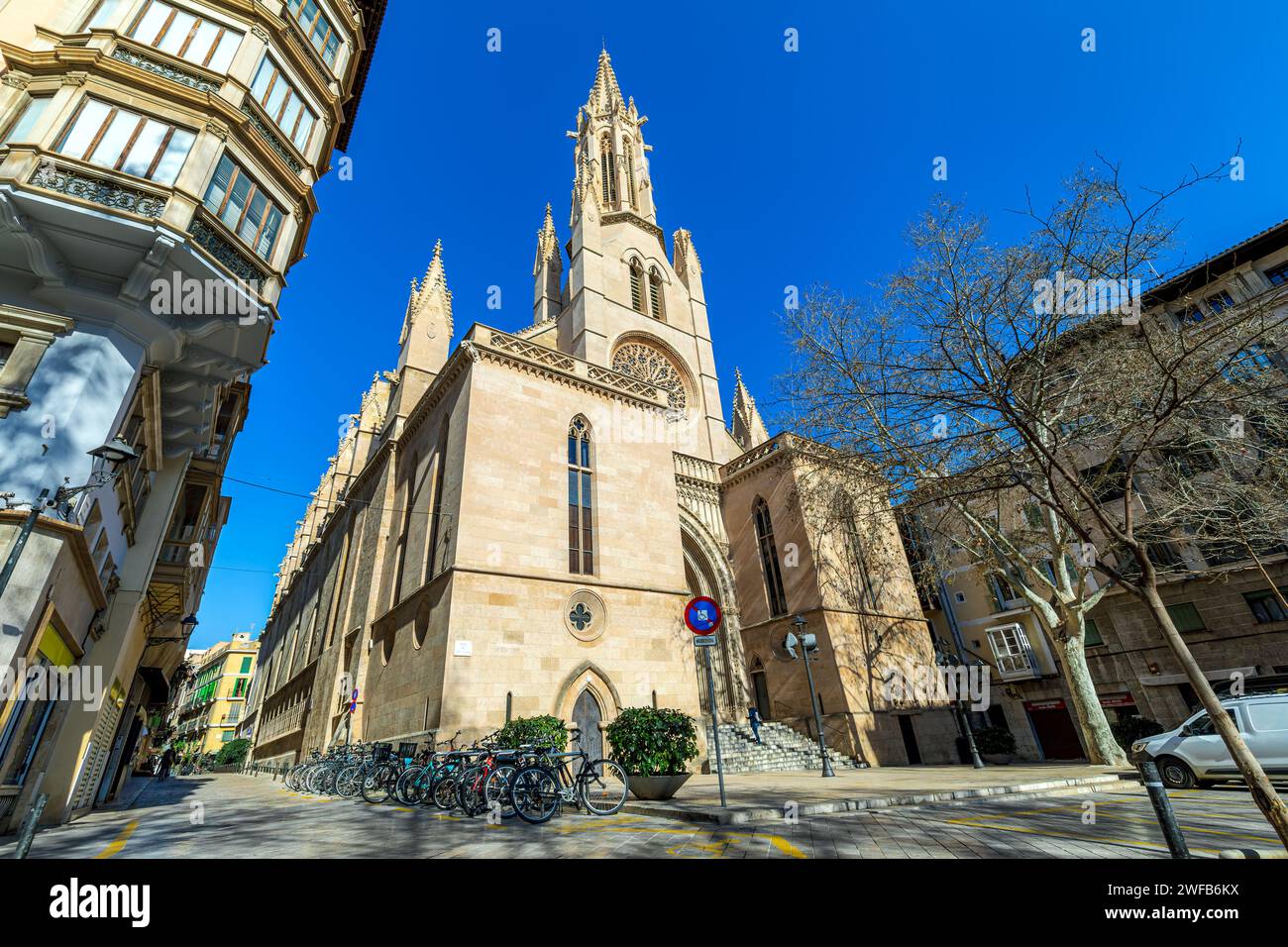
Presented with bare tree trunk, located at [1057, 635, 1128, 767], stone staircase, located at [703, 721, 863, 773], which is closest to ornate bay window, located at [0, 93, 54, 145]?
stone staircase, located at [703, 721, 863, 773]

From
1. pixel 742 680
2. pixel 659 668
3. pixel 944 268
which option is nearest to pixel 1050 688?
pixel 742 680

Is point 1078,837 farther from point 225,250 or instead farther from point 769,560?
point 769,560

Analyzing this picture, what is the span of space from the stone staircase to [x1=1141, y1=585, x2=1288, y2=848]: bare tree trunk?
1284 cm

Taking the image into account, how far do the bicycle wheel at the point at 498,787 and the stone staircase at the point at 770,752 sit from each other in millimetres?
10012

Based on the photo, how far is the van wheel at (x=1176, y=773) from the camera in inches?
391

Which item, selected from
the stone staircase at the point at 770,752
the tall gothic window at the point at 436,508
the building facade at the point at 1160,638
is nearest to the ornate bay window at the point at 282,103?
the tall gothic window at the point at 436,508

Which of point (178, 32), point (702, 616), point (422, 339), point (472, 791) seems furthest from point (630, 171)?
point (472, 791)

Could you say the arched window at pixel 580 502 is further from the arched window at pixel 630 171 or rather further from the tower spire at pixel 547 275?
the arched window at pixel 630 171

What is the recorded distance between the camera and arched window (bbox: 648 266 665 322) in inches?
1345

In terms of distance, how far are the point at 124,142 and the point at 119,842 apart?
34.1 feet

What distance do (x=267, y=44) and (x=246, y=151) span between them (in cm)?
282

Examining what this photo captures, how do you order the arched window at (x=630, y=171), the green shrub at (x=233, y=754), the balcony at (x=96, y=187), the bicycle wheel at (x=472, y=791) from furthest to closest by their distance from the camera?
the green shrub at (x=233, y=754) < the arched window at (x=630, y=171) < the balcony at (x=96, y=187) < the bicycle wheel at (x=472, y=791)

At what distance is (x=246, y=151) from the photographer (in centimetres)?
1044
